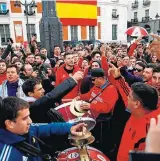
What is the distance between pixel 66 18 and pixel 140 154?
21.5 m

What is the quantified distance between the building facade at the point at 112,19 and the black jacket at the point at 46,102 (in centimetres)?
3100

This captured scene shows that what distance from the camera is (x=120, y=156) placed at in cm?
187

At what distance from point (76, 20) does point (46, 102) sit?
22269mm

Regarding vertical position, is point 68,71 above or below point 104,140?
above

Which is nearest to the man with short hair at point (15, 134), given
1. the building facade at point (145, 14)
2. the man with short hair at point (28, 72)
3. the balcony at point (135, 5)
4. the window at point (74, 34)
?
the man with short hair at point (28, 72)

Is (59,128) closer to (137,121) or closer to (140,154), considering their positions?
(137,121)

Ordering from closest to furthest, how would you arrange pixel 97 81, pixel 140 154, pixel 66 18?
pixel 140 154
pixel 97 81
pixel 66 18

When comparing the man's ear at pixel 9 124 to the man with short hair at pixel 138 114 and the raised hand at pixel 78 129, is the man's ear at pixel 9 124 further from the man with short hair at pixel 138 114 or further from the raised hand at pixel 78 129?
the man with short hair at pixel 138 114

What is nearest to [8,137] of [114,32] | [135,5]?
[114,32]

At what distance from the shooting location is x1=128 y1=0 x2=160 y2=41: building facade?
123 ft

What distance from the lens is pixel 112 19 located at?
33.2 metres

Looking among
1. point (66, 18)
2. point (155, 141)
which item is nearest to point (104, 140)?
point (155, 141)

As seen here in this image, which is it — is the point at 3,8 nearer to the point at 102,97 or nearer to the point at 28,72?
the point at 28,72

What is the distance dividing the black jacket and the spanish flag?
17577mm
